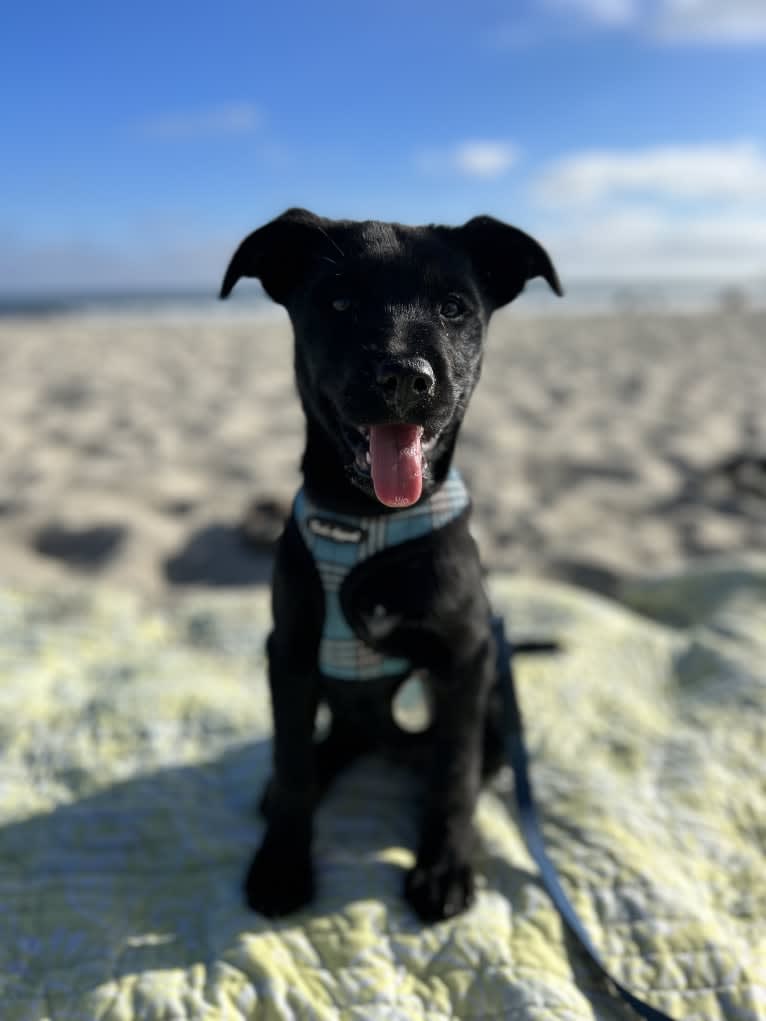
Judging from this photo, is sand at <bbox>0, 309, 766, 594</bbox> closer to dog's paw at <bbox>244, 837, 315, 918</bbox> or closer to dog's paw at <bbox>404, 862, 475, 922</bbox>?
dog's paw at <bbox>244, 837, 315, 918</bbox>

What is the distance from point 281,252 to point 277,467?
395 cm

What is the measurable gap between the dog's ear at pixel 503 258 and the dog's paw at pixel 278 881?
1.43 meters

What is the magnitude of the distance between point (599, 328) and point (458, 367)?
15561 millimetres

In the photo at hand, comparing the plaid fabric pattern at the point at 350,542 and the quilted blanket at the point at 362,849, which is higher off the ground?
the plaid fabric pattern at the point at 350,542

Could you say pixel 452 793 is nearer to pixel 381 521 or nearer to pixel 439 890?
pixel 439 890

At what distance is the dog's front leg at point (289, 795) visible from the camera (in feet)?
6.35

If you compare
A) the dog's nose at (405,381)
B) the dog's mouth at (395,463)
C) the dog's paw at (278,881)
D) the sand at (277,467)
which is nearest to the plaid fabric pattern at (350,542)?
the dog's mouth at (395,463)

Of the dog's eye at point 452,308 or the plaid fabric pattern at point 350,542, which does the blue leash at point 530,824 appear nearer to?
the plaid fabric pattern at point 350,542

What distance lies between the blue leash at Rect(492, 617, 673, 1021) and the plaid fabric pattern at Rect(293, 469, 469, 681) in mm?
489

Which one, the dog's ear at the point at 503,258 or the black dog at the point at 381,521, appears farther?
the dog's ear at the point at 503,258

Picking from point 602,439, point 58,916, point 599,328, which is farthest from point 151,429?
point 599,328

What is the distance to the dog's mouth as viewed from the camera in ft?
5.44

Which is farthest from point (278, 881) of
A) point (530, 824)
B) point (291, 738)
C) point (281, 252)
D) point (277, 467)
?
point (277, 467)

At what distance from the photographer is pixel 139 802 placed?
2.30m
